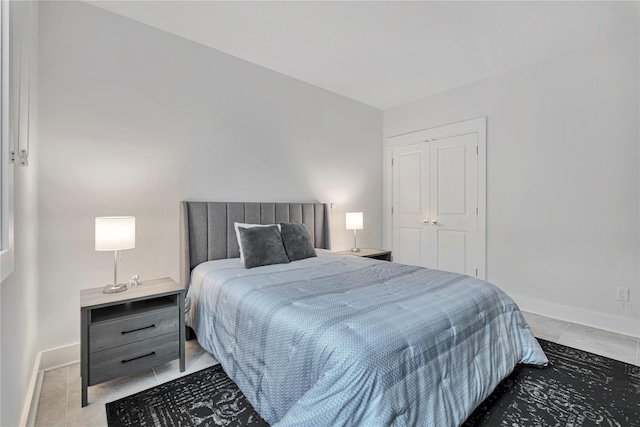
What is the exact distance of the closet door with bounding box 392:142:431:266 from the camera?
4.29 m

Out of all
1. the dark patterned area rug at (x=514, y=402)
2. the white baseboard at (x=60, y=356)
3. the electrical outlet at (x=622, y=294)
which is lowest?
the dark patterned area rug at (x=514, y=402)

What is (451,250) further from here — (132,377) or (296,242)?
(132,377)

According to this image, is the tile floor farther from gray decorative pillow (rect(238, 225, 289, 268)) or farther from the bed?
gray decorative pillow (rect(238, 225, 289, 268))

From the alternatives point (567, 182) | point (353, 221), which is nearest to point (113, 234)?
point (353, 221)

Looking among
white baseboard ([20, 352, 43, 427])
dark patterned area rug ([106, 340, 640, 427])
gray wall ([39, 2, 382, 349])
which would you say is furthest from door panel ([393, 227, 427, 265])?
white baseboard ([20, 352, 43, 427])

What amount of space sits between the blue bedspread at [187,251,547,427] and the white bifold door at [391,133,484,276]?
1.90 metres

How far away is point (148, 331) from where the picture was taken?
1992 mm

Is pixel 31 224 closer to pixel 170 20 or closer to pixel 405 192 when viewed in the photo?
pixel 170 20

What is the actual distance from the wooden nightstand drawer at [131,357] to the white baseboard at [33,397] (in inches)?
10.6

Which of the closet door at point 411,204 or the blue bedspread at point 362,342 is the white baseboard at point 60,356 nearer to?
the blue bedspread at point 362,342

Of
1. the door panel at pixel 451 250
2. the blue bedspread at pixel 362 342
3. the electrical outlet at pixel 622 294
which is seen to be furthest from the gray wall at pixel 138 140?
the electrical outlet at pixel 622 294

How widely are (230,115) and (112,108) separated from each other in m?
1.03

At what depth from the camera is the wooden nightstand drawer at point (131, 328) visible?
1823mm

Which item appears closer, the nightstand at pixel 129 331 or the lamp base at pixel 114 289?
the nightstand at pixel 129 331
